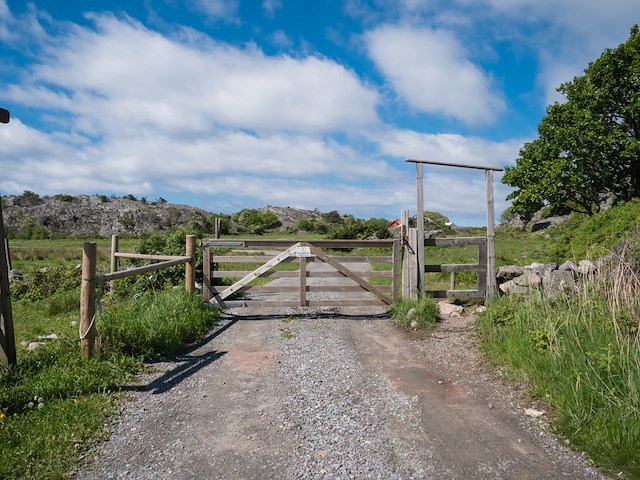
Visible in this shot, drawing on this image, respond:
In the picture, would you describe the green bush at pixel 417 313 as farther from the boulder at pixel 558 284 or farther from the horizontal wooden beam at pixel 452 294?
the boulder at pixel 558 284

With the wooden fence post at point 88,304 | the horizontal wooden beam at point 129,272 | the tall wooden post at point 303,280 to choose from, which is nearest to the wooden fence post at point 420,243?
the tall wooden post at point 303,280

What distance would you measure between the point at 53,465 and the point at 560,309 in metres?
6.63

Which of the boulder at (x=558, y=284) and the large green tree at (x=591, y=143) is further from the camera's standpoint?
the large green tree at (x=591, y=143)

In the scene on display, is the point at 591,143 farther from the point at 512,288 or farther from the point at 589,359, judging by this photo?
the point at 589,359

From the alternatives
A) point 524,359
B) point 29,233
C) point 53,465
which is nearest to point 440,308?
point 524,359

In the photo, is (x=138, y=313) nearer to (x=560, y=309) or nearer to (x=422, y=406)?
(x=422, y=406)

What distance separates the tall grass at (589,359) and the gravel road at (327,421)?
0.28 meters

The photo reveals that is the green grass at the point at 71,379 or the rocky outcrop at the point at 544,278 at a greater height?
the rocky outcrop at the point at 544,278

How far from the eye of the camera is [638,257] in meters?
7.63

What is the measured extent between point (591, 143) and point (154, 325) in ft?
69.9

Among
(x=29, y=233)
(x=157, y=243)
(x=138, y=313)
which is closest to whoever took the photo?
(x=138, y=313)

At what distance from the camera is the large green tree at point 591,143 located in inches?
773

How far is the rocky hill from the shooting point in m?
36.6

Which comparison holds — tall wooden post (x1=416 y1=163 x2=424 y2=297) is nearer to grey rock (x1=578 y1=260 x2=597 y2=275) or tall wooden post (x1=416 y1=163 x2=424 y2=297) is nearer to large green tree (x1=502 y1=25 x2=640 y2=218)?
grey rock (x1=578 y1=260 x2=597 y2=275)
